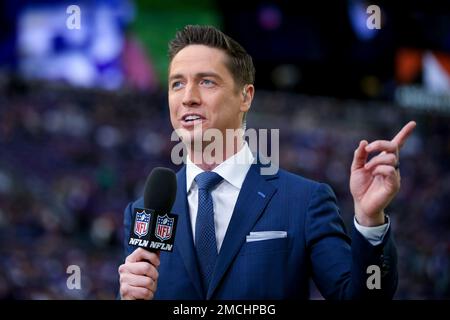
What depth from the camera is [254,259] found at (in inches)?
111

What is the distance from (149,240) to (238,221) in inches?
15.6

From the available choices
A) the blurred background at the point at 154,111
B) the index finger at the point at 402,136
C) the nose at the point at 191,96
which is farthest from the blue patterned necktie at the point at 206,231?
the blurred background at the point at 154,111

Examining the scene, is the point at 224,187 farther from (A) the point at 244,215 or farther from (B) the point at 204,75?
(B) the point at 204,75

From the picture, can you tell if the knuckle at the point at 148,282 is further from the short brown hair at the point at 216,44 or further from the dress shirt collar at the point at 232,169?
the short brown hair at the point at 216,44

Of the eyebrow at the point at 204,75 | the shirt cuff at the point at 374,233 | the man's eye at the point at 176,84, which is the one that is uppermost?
the eyebrow at the point at 204,75

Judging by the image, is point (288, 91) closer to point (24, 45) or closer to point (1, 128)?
point (24, 45)

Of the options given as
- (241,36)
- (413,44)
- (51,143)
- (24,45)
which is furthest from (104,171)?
(413,44)

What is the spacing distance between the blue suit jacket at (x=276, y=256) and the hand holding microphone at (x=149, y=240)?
0.20 metres

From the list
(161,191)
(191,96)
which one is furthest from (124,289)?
(191,96)

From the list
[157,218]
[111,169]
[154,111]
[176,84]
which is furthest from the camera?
[154,111]

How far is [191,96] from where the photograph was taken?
294 centimetres

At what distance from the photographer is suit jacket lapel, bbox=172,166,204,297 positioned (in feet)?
9.37

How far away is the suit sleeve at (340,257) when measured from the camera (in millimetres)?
2623
